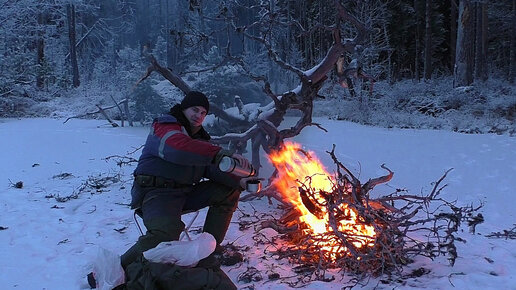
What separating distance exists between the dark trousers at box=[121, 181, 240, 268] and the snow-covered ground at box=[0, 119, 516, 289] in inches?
19.0

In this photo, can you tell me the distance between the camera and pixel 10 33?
19344 millimetres

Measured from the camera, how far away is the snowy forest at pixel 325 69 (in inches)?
238

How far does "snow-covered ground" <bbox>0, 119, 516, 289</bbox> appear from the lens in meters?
3.38

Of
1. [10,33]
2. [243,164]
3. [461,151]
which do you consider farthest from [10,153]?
[10,33]

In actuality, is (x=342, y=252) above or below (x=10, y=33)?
below

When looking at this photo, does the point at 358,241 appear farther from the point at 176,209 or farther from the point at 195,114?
the point at 195,114

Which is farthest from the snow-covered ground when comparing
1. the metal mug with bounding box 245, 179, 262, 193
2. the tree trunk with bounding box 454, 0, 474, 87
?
the tree trunk with bounding box 454, 0, 474, 87

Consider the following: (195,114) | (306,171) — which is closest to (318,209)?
(306,171)

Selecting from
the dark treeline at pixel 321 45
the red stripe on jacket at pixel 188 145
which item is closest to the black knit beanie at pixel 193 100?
the red stripe on jacket at pixel 188 145

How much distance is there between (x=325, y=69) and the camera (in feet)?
18.2

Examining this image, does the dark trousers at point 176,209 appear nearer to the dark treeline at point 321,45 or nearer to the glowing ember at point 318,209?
the glowing ember at point 318,209

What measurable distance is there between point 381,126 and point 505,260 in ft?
33.5

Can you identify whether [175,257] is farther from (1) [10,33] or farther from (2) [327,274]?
(1) [10,33]

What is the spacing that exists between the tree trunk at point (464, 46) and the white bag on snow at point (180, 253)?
16065 mm
